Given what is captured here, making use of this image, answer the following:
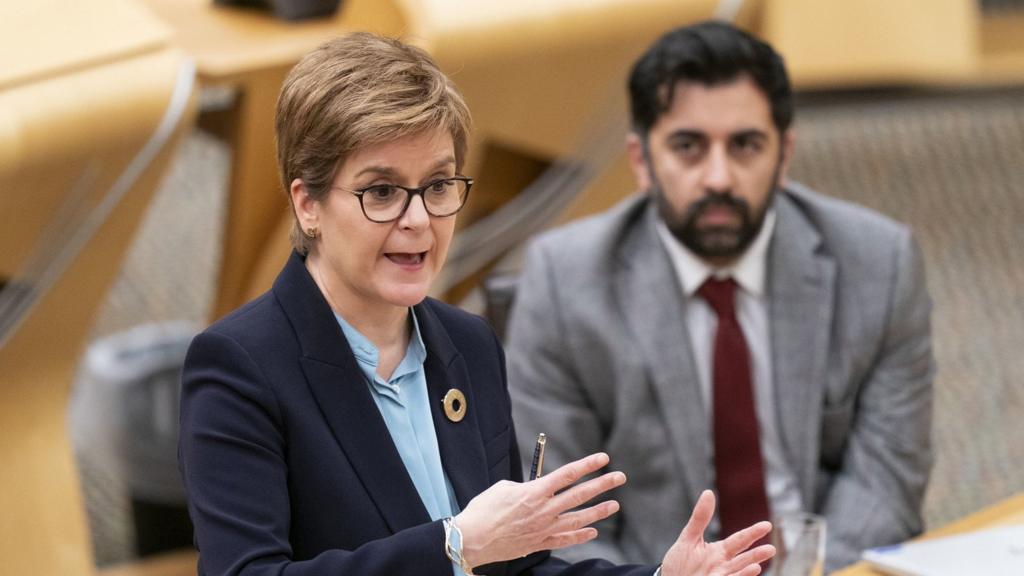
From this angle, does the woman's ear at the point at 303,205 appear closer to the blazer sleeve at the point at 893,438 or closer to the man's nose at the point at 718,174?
the man's nose at the point at 718,174

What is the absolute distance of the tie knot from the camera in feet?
6.86

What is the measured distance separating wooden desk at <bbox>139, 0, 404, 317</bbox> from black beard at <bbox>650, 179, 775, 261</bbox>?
0.81 m

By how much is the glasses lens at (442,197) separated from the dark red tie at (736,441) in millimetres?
1013

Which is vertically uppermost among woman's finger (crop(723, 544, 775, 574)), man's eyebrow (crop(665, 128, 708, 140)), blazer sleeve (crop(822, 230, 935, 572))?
man's eyebrow (crop(665, 128, 708, 140))

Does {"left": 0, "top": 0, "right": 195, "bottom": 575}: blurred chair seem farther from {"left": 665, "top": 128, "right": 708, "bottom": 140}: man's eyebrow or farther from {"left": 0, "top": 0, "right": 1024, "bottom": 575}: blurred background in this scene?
{"left": 665, "top": 128, "right": 708, "bottom": 140}: man's eyebrow

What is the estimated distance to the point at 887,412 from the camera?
207cm

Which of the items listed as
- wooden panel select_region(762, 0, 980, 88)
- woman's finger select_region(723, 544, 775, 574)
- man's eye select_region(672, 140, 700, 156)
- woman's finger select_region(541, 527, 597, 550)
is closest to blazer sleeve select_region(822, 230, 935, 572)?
man's eye select_region(672, 140, 700, 156)

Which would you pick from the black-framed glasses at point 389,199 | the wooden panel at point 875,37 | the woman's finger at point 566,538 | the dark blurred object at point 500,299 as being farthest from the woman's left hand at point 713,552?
the wooden panel at point 875,37

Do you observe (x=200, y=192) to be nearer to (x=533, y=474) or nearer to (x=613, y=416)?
(x=613, y=416)

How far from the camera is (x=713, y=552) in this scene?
1.14m

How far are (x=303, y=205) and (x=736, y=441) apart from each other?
109 cm

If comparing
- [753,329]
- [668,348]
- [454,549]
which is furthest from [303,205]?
[753,329]

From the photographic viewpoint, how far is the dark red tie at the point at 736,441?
2041 mm

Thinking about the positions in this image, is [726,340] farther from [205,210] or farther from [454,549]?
[205,210]
